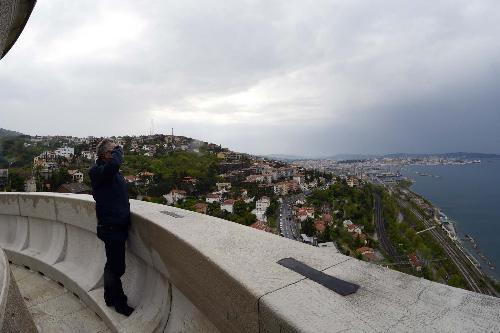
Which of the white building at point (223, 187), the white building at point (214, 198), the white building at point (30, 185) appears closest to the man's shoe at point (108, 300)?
the white building at point (30, 185)

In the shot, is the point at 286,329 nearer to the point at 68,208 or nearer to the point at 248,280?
the point at 248,280

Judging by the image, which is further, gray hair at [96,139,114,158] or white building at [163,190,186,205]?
white building at [163,190,186,205]

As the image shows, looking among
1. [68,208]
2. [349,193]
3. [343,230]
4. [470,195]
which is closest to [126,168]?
[343,230]

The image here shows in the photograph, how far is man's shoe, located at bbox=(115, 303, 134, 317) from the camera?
219 cm

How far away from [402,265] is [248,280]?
44.2m

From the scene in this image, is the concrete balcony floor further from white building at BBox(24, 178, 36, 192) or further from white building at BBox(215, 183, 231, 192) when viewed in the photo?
white building at BBox(215, 183, 231, 192)

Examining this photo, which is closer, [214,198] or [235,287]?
[235,287]

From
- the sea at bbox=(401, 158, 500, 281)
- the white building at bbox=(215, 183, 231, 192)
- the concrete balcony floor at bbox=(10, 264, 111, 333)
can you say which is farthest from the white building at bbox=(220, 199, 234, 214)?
the concrete balcony floor at bbox=(10, 264, 111, 333)

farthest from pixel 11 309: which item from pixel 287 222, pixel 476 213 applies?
pixel 476 213

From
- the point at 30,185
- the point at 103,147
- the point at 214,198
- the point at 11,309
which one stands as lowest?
the point at 214,198

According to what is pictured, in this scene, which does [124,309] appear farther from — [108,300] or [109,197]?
[109,197]

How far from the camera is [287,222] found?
50.0 m

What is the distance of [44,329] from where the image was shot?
2193 millimetres

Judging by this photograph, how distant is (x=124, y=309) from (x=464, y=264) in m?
55.5
